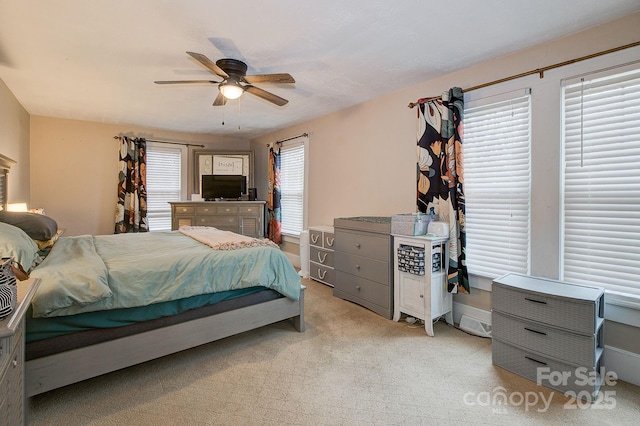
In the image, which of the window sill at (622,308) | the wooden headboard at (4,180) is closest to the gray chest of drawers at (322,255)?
the window sill at (622,308)

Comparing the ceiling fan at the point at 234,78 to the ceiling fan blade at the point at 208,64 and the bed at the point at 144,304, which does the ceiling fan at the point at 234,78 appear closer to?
the ceiling fan blade at the point at 208,64

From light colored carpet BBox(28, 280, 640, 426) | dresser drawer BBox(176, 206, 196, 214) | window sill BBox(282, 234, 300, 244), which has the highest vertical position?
dresser drawer BBox(176, 206, 196, 214)

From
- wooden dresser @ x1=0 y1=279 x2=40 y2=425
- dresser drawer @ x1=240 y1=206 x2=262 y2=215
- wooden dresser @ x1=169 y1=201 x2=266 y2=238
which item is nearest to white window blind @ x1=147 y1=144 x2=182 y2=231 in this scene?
wooden dresser @ x1=169 y1=201 x2=266 y2=238

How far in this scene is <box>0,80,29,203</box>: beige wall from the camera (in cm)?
322

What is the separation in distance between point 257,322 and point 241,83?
214 centimetres

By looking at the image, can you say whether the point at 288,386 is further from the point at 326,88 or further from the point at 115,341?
the point at 326,88

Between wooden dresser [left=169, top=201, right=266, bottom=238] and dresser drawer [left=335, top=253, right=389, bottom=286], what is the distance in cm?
232

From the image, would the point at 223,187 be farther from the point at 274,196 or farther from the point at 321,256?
the point at 321,256

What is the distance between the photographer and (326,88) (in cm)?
332

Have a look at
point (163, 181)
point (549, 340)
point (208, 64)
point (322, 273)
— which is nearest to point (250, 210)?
point (163, 181)

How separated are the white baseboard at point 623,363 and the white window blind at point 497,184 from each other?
0.71m

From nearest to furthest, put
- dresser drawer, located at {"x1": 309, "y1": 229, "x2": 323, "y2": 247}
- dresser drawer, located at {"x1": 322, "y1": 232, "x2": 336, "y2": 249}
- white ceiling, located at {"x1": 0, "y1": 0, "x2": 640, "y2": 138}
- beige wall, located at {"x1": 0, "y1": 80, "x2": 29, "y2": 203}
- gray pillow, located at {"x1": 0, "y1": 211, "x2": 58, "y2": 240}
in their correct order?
white ceiling, located at {"x1": 0, "y1": 0, "x2": 640, "y2": 138} < gray pillow, located at {"x1": 0, "y1": 211, "x2": 58, "y2": 240} < beige wall, located at {"x1": 0, "y1": 80, "x2": 29, "y2": 203} < dresser drawer, located at {"x1": 322, "y1": 232, "x2": 336, "y2": 249} < dresser drawer, located at {"x1": 309, "y1": 229, "x2": 323, "y2": 247}

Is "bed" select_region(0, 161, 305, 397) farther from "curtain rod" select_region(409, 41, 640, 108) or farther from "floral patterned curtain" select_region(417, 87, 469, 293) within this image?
"curtain rod" select_region(409, 41, 640, 108)

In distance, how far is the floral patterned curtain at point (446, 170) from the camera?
272 centimetres
